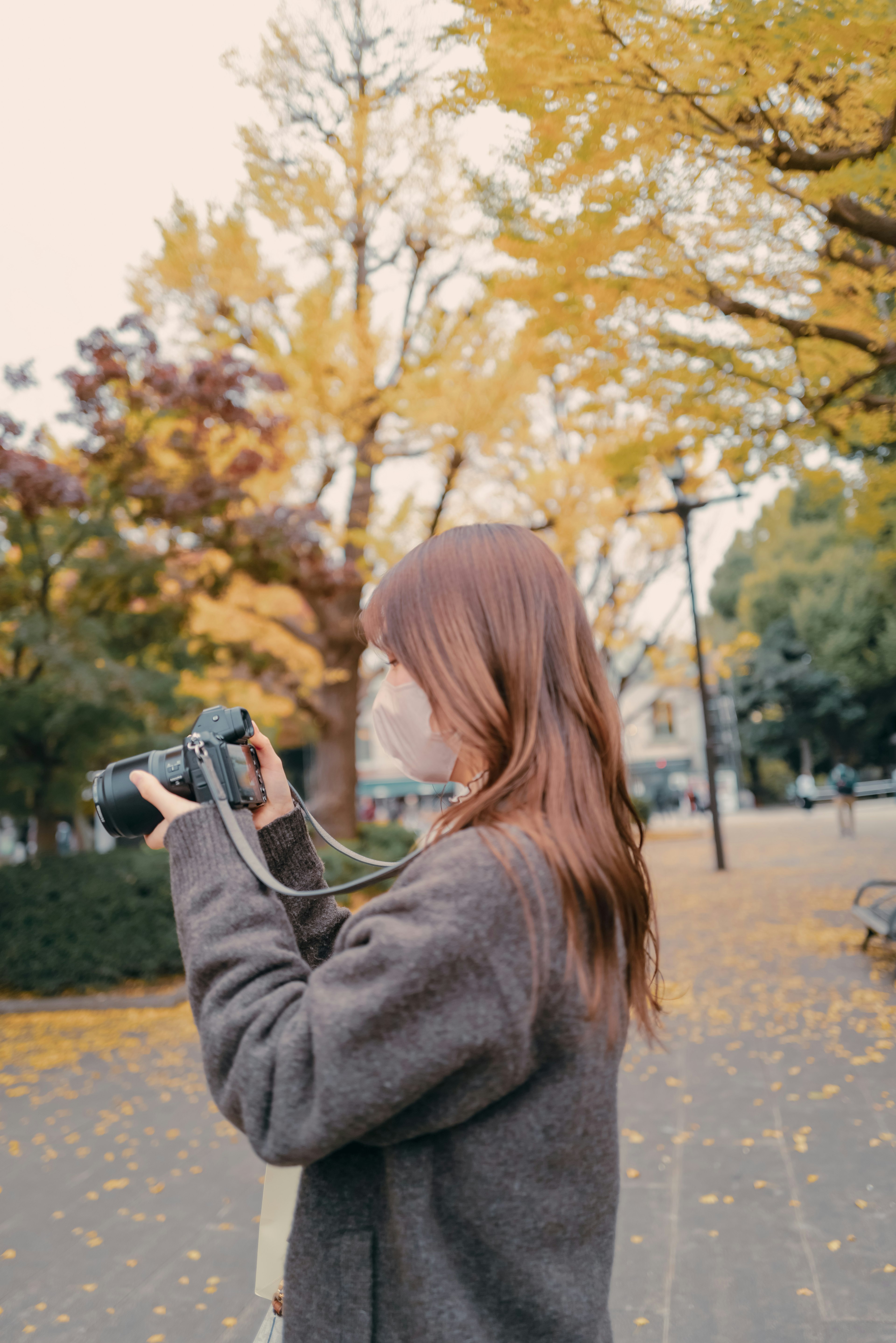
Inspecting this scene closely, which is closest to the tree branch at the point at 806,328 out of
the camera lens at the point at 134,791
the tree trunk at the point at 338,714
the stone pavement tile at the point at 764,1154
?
the stone pavement tile at the point at 764,1154

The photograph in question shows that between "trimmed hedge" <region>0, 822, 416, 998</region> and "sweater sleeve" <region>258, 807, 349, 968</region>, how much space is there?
7006 mm

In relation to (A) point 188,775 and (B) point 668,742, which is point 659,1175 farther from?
(B) point 668,742

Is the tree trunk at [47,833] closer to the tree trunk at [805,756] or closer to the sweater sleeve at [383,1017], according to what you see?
the sweater sleeve at [383,1017]

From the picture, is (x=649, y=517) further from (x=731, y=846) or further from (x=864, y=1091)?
(x=864, y=1091)

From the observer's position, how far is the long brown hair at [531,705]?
3.07 feet

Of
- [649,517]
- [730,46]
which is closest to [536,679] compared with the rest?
[730,46]

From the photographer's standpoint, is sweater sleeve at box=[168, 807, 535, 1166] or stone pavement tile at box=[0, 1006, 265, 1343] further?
stone pavement tile at box=[0, 1006, 265, 1343]

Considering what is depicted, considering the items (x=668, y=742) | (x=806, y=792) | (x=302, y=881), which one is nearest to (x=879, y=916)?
(x=302, y=881)

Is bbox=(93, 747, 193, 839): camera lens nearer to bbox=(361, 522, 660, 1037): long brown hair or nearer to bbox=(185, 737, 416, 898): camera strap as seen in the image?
bbox=(185, 737, 416, 898): camera strap

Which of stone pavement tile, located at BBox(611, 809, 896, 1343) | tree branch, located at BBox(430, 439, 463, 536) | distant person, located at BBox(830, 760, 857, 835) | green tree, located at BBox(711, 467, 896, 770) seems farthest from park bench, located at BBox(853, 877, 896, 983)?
green tree, located at BBox(711, 467, 896, 770)

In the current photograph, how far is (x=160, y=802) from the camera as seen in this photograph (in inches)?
42.5

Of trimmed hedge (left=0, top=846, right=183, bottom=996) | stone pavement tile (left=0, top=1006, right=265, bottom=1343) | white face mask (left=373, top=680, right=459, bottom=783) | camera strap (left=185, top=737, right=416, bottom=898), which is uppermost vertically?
white face mask (left=373, top=680, right=459, bottom=783)

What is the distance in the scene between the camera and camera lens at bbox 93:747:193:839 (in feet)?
3.65

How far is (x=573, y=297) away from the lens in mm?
5703
